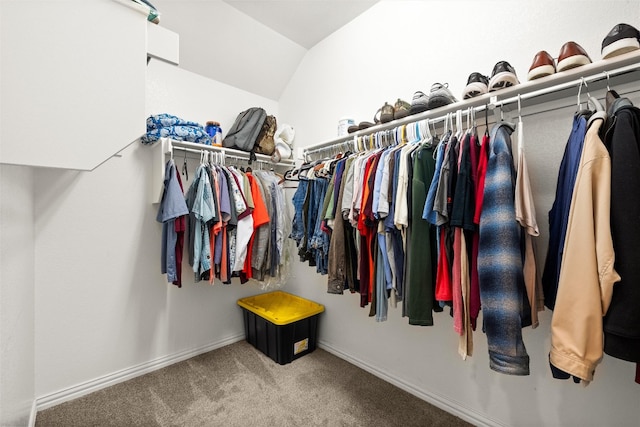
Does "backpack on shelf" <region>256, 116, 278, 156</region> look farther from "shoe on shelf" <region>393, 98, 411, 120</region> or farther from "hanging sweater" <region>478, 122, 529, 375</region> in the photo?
"hanging sweater" <region>478, 122, 529, 375</region>

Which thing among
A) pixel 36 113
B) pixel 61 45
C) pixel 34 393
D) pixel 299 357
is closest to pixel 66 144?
pixel 36 113

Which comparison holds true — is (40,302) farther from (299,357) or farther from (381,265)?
(381,265)

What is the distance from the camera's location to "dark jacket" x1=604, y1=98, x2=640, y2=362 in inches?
27.1

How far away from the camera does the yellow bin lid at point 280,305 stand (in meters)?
2.28

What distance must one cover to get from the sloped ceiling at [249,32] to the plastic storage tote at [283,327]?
6.90 feet

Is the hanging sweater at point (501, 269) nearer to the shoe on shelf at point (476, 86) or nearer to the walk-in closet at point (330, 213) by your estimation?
the walk-in closet at point (330, 213)

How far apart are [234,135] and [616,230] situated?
90.0 inches

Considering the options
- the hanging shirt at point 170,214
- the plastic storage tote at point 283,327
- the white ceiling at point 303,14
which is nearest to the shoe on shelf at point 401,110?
the white ceiling at point 303,14

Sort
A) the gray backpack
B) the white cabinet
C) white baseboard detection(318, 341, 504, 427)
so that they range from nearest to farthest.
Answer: the white cabinet < white baseboard detection(318, 341, 504, 427) < the gray backpack

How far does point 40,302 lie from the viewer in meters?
1.58

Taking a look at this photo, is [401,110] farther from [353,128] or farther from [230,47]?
[230,47]

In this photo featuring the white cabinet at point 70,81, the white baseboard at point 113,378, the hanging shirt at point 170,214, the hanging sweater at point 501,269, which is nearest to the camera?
the white cabinet at point 70,81

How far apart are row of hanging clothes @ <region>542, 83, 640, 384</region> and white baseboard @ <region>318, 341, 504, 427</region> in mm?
942

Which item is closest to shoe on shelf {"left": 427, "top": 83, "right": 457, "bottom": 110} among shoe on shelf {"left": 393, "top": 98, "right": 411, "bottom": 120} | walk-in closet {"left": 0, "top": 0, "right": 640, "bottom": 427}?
walk-in closet {"left": 0, "top": 0, "right": 640, "bottom": 427}
